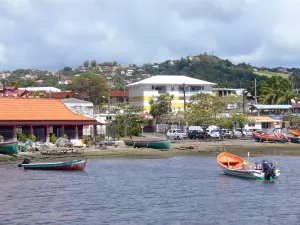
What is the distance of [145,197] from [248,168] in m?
12.8

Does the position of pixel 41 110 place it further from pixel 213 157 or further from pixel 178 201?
pixel 178 201

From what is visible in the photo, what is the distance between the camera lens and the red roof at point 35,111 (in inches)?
2813

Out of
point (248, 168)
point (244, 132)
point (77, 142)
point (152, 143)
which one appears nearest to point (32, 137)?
point (77, 142)

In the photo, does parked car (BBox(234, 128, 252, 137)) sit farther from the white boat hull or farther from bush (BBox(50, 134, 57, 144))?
the white boat hull

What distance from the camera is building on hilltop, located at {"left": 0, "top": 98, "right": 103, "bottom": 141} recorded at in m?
69.7

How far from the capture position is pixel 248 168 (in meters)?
48.7

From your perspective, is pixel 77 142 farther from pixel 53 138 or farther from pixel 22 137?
pixel 22 137

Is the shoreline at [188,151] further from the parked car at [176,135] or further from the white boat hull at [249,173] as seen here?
the white boat hull at [249,173]

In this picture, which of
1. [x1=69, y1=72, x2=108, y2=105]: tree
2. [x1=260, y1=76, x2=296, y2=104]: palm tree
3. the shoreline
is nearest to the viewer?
the shoreline

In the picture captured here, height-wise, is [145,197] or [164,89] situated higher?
[164,89]

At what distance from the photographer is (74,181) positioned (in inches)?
1832

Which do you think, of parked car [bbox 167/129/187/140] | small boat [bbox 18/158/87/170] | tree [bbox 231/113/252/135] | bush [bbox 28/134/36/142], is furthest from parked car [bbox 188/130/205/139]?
small boat [bbox 18/158/87/170]

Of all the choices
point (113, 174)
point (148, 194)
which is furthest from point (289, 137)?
point (148, 194)

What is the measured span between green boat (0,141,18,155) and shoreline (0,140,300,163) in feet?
2.59
